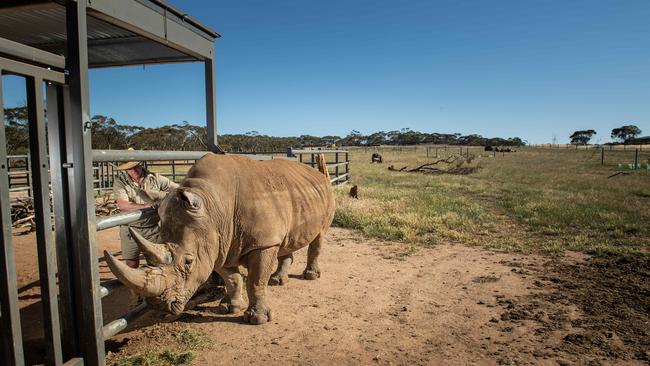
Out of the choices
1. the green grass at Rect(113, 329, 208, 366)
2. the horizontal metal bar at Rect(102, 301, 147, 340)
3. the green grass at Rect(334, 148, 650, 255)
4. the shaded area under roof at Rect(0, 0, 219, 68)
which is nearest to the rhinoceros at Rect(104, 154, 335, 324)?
the horizontal metal bar at Rect(102, 301, 147, 340)

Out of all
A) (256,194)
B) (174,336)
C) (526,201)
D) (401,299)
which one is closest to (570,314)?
(401,299)

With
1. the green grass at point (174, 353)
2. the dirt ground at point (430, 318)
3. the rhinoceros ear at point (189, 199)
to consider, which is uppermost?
the rhinoceros ear at point (189, 199)

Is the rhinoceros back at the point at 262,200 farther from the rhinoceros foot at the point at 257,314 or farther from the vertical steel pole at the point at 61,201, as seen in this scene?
the vertical steel pole at the point at 61,201

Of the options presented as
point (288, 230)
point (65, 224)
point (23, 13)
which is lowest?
point (288, 230)

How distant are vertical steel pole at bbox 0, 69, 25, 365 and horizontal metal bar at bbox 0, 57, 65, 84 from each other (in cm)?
21

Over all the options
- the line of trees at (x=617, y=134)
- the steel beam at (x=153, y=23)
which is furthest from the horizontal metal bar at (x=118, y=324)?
the line of trees at (x=617, y=134)

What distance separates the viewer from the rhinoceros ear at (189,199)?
9.06 ft

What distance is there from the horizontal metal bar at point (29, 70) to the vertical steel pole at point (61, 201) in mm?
107

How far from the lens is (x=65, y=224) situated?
94.9 inches

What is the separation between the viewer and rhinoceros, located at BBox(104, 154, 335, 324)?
2623mm

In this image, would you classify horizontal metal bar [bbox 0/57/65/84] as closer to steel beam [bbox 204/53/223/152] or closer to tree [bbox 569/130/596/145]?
steel beam [bbox 204/53/223/152]

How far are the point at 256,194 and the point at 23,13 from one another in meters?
2.52

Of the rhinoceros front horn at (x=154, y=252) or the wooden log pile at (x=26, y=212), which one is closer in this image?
the rhinoceros front horn at (x=154, y=252)

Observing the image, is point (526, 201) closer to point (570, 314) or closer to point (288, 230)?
point (570, 314)
